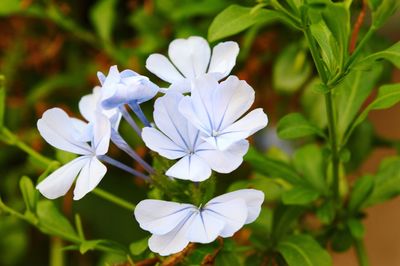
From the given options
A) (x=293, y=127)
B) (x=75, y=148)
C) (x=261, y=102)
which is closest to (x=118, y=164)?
(x=75, y=148)

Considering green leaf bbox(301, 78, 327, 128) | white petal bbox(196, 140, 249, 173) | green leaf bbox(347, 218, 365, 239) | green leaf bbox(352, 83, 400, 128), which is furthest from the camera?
green leaf bbox(301, 78, 327, 128)

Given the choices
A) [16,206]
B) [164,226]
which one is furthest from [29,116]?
[164,226]

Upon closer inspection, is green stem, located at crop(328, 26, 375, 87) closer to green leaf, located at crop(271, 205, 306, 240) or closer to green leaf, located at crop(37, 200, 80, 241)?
green leaf, located at crop(271, 205, 306, 240)

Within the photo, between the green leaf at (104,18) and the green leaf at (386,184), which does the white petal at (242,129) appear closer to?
the green leaf at (386,184)

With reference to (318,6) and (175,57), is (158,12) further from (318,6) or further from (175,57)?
(318,6)

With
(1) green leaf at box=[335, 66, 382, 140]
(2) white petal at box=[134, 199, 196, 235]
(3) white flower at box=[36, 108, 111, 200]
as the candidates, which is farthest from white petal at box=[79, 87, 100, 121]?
(1) green leaf at box=[335, 66, 382, 140]

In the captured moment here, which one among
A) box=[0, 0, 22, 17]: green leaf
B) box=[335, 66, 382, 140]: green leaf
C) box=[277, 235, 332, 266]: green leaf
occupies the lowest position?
box=[277, 235, 332, 266]: green leaf
